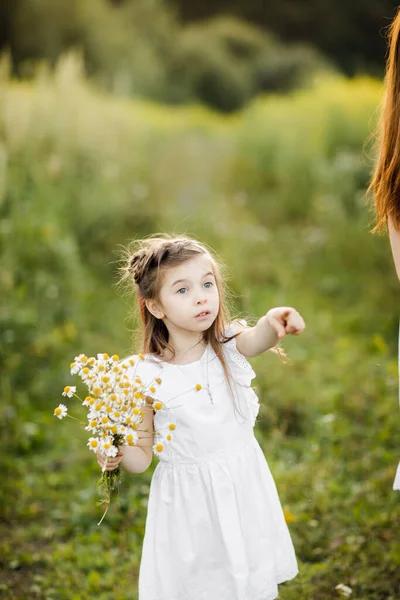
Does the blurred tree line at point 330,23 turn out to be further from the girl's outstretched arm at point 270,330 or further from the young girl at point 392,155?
the girl's outstretched arm at point 270,330

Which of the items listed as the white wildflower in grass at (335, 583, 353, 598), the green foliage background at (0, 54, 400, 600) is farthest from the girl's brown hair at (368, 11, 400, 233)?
the white wildflower in grass at (335, 583, 353, 598)

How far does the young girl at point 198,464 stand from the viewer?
205cm

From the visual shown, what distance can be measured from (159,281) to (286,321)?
0.41 m

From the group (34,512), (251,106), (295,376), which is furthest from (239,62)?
(34,512)

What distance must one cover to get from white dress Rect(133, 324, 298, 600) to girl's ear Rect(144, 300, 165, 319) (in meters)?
0.14

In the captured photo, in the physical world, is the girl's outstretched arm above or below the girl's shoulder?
above

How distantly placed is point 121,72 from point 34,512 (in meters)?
4.77

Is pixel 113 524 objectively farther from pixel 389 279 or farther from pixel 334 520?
pixel 389 279

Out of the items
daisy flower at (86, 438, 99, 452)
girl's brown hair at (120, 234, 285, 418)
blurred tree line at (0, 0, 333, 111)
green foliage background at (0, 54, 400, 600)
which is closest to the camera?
daisy flower at (86, 438, 99, 452)

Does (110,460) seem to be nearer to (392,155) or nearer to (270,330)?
(270,330)

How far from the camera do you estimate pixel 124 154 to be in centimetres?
650

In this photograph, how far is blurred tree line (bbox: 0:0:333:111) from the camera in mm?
6684

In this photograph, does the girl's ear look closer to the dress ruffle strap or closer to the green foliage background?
the dress ruffle strap

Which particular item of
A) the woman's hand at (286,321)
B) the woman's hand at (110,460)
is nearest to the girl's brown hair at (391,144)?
the woman's hand at (286,321)
